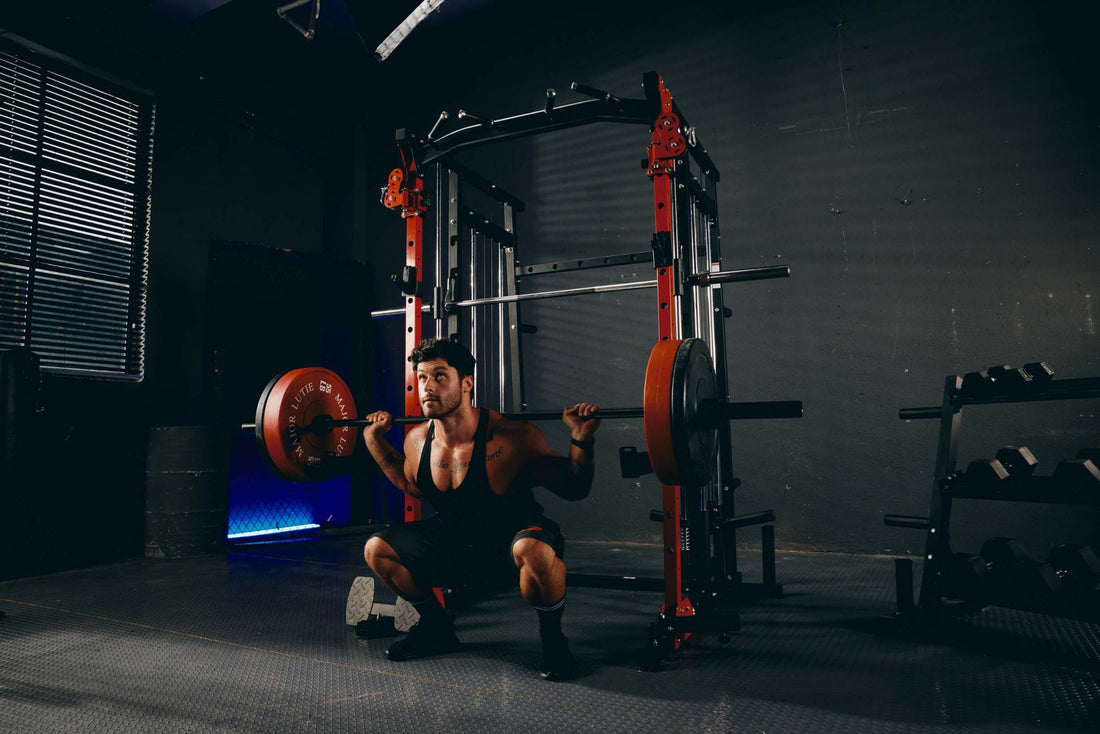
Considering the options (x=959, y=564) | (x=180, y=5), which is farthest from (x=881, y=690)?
(x=180, y=5)

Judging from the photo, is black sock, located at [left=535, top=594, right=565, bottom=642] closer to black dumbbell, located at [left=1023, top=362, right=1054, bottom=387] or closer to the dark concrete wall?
black dumbbell, located at [left=1023, top=362, right=1054, bottom=387]

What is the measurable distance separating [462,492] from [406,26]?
290 cm

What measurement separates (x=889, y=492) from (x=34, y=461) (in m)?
4.48

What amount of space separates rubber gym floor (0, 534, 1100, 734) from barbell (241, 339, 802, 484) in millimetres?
579

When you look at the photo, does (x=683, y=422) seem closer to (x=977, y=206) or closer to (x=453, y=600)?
(x=453, y=600)

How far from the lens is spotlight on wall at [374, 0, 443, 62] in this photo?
3.72 metres

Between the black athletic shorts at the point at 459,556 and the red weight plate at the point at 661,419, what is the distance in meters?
0.45

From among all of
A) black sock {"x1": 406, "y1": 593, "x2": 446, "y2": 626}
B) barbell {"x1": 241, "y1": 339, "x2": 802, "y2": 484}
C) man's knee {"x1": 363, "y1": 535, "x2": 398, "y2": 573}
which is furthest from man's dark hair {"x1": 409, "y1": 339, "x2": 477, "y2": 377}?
black sock {"x1": 406, "y1": 593, "x2": 446, "y2": 626}

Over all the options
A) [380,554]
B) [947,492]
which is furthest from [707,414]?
[380,554]

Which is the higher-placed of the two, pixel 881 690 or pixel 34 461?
pixel 34 461

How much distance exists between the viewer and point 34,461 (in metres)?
3.62

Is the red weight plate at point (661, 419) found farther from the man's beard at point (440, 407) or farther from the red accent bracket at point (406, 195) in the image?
the red accent bracket at point (406, 195)

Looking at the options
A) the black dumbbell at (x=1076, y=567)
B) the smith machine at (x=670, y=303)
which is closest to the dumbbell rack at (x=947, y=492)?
the black dumbbell at (x=1076, y=567)

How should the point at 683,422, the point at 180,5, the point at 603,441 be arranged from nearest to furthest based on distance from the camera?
the point at 683,422
the point at 180,5
the point at 603,441
